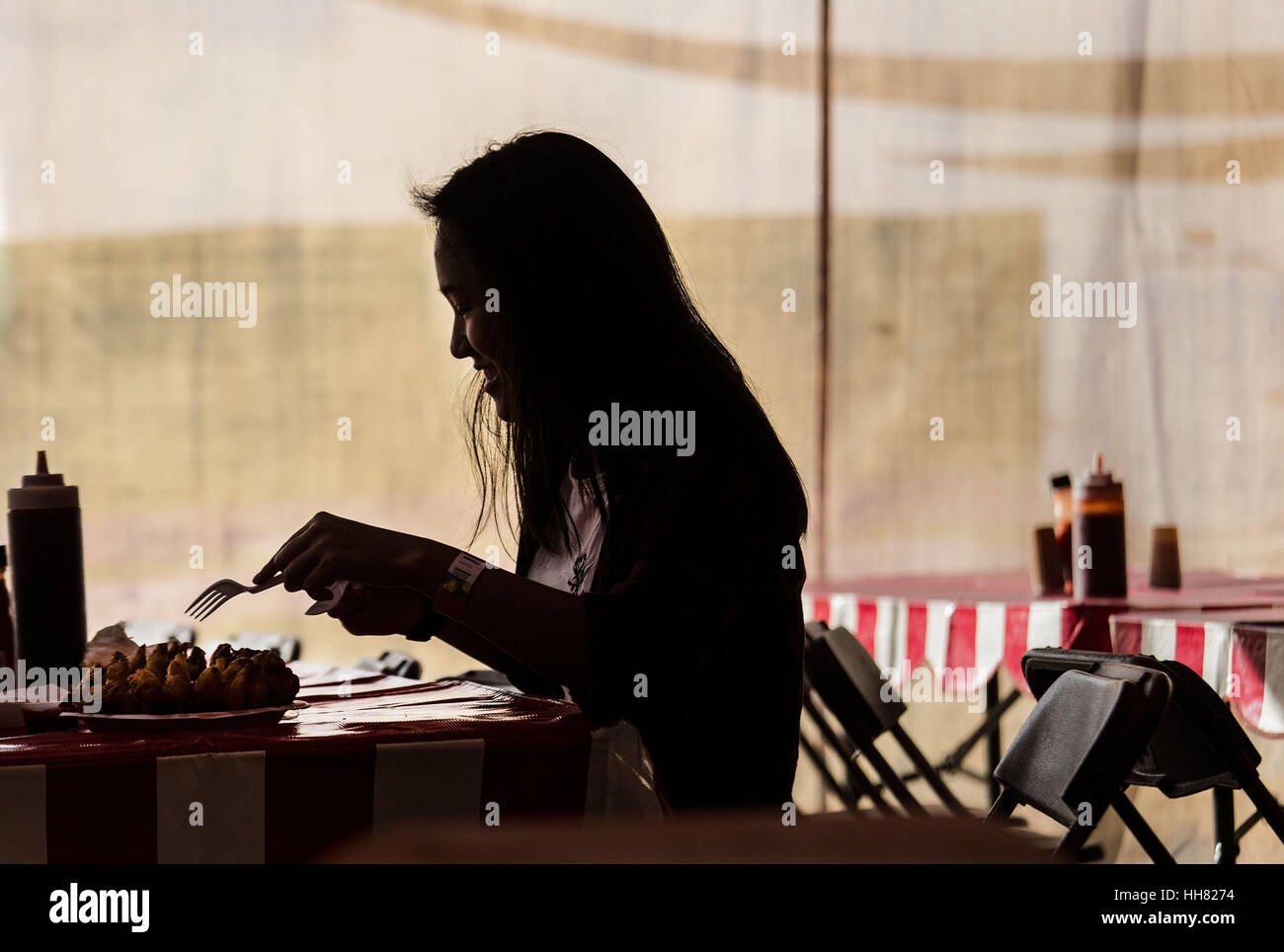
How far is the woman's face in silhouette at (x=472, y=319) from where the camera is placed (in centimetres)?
138

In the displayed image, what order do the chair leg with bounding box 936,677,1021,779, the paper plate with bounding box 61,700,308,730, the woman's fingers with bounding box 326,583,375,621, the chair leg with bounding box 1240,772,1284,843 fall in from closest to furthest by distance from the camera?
the paper plate with bounding box 61,700,308,730
the woman's fingers with bounding box 326,583,375,621
the chair leg with bounding box 1240,772,1284,843
the chair leg with bounding box 936,677,1021,779

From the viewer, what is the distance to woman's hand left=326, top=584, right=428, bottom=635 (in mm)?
1224

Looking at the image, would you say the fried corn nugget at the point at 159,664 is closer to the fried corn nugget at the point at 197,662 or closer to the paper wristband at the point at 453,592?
Answer: the fried corn nugget at the point at 197,662

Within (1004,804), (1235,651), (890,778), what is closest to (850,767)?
(890,778)

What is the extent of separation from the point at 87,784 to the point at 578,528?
62 centimetres

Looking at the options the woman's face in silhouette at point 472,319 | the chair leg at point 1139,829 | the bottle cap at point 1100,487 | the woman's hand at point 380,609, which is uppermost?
the woman's face in silhouette at point 472,319

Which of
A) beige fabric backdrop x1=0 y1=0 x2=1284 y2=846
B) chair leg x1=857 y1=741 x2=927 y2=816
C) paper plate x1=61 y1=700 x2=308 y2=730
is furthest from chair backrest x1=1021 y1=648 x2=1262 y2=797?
beige fabric backdrop x1=0 y1=0 x2=1284 y2=846

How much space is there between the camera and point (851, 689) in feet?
7.47

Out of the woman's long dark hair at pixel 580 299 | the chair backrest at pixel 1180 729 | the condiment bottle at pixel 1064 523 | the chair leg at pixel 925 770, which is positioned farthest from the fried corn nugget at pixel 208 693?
the condiment bottle at pixel 1064 523

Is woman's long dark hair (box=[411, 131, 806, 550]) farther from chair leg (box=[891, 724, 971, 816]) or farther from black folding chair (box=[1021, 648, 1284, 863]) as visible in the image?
chair leg (box=[891, 724, 971, 816])

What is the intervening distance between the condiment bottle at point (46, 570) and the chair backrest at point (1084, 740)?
96cm

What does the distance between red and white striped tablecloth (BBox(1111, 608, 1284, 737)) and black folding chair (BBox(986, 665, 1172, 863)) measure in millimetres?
608

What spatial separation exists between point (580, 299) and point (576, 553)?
27 centimetres

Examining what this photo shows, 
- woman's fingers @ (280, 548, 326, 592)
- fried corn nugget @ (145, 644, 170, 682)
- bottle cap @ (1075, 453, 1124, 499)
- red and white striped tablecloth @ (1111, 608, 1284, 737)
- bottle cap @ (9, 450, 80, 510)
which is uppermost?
bottle cap @ (9, 450, 80, 510)
